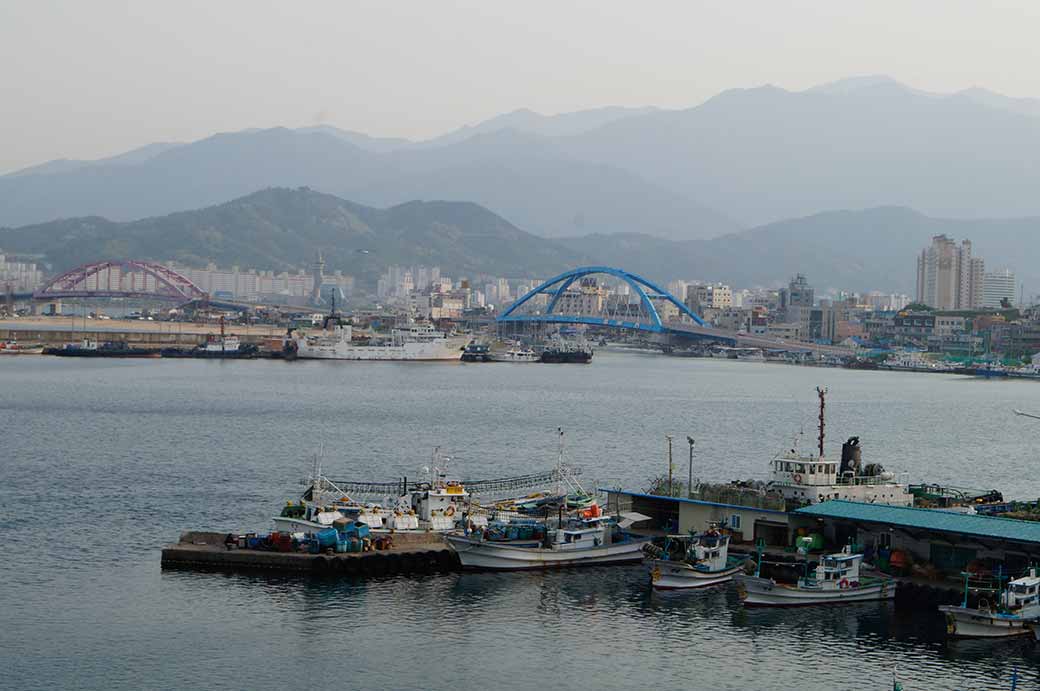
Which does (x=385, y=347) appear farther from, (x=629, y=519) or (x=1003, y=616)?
(x=1003, y=616)

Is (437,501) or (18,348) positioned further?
(18,348)

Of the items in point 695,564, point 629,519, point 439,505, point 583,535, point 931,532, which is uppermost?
point 931,532

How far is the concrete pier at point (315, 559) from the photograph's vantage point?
29188 mm

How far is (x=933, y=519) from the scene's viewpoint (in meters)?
28.2

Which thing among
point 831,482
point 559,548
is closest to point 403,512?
point 559,548

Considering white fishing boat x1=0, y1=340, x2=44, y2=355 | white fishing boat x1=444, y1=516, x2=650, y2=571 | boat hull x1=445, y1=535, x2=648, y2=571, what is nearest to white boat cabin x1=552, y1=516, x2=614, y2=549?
white fishing boat x1=444, y1=516, x2=650, y2=571

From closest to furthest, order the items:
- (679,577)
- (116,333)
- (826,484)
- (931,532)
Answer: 1. (931,532)
2. (679,577)
3. (826,484)
4. (116,333)

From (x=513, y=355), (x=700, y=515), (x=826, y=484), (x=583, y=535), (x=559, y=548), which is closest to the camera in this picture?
(x=559, y=548)

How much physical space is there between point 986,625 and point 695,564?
579 cm

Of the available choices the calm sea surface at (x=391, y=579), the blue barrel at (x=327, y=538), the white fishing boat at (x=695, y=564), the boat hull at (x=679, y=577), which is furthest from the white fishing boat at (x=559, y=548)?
the blue barrel at (x=327, y=538)

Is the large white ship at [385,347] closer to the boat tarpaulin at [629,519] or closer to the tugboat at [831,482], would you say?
the boat tarpaulin at [629,519]

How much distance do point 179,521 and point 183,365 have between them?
75518 mm

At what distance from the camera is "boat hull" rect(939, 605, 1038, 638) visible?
25.1 metres

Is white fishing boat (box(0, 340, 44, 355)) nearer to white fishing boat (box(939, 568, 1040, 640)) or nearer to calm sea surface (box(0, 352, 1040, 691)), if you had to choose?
calm sea surface (box(0, 352, 1040, 691))
